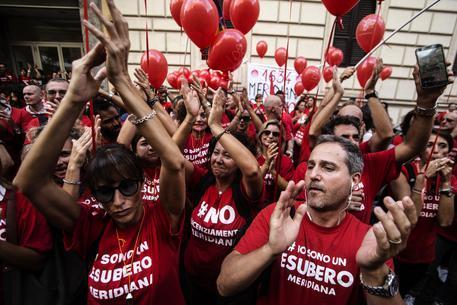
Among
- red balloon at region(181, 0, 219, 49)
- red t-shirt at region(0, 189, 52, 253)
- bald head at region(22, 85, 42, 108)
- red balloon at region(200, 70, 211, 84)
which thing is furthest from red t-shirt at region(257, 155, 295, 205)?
bald head at region(22, 85, 42, 108)

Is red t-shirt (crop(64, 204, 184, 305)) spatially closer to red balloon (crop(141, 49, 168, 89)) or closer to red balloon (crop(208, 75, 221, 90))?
red balloon (crop(141, 49, 168, 89))

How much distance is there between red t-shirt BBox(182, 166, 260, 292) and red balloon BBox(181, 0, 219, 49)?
5.05 ft

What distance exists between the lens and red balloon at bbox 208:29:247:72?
261 cm

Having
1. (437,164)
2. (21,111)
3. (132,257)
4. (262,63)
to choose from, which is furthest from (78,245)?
(262,63)

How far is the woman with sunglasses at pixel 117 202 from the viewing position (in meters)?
1.06

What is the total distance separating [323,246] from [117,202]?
110 cm

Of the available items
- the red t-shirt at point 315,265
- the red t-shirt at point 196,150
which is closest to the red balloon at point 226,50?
the red t-shirt at point 196,150

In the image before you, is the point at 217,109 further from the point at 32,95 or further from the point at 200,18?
the point at 32,95

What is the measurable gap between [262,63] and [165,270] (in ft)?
27.1

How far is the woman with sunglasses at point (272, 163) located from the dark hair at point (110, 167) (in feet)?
3.94

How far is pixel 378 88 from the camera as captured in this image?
909cm

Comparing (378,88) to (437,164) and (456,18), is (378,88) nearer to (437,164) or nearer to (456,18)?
(456,18)

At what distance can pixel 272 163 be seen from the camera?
7.91ft

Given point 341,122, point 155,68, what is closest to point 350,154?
point 341,122
